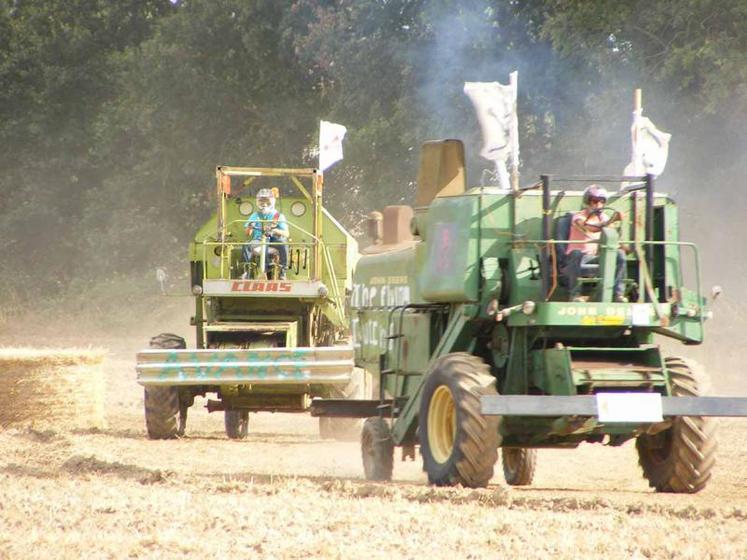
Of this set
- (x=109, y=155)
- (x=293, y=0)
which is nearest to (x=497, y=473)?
(x=293, y=0)

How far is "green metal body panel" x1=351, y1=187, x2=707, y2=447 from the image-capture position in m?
10.6

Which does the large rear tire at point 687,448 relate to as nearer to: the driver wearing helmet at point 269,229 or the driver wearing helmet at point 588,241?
the driver wearing helmet at point 588,241

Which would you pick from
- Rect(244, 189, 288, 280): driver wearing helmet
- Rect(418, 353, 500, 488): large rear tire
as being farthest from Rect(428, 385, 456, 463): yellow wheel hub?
Rect(244, 189, 288, 280): driver wearing helmet

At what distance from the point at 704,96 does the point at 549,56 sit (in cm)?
404

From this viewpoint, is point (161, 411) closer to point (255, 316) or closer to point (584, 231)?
point (255, 316)

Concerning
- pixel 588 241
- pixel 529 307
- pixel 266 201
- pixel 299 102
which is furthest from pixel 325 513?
pixel 299 102

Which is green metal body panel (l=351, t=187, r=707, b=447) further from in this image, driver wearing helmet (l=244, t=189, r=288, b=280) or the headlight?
driver wearing helmet (l=244, t=189, r=288, b=280)

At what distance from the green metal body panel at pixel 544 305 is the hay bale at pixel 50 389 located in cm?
602

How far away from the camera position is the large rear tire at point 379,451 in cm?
1248

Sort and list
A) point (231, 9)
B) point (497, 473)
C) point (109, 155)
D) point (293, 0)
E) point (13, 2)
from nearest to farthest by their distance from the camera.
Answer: point (497, 473) → point (293, 0) → point (231, 9) → point (109, 155) → point (13, 2)

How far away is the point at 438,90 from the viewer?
30.9 m

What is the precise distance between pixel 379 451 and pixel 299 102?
95.1 ft

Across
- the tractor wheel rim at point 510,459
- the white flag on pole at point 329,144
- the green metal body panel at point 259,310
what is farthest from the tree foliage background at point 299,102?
the tractor wheel rim at point 510,459

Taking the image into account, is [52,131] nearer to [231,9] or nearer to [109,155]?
[109,155]
